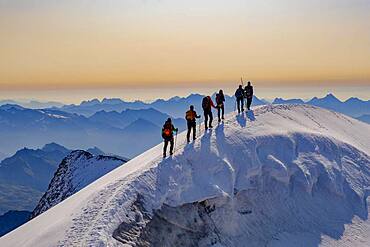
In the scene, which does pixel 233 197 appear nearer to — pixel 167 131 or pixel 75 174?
pixel 167 131

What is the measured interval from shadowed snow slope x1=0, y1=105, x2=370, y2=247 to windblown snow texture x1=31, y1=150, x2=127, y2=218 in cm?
2950

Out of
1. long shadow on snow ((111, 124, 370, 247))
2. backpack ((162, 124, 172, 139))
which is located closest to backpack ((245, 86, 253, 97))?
long shadow on snow ((111, 124, 370, 247))

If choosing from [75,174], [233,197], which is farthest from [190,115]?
[75,174]

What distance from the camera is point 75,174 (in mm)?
63000

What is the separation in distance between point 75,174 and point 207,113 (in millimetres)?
37340

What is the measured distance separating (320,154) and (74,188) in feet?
122

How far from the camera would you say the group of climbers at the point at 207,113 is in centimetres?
2750

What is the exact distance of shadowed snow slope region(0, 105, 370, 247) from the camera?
22.0 meters

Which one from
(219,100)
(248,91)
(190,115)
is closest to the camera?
(190,115)

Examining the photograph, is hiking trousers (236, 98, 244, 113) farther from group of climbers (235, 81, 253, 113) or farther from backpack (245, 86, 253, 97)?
backpack (245, 86, 253, 97)

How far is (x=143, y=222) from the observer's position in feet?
73.3

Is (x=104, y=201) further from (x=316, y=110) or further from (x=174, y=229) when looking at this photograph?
(x=316, y=110)

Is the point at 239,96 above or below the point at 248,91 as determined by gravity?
below

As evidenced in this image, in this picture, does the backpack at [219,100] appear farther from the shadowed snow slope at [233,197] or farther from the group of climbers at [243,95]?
the group of climbers at [243,95]
